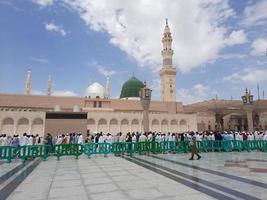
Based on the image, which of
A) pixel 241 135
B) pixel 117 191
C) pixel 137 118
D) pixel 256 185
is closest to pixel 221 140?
pixel 241 135

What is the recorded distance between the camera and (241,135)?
58.5ft

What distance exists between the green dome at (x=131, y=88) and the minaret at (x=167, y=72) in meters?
8.13

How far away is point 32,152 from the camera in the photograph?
11.5m

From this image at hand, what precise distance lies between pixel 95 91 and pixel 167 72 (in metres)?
17.4

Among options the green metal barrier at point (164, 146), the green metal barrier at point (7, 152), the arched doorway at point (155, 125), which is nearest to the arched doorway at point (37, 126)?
the arched doorway at point (155, 125)

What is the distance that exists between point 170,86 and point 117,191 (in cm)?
5348

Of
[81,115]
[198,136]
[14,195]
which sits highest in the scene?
[81,115]

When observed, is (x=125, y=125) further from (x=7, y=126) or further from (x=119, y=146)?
(x=119, y=146)

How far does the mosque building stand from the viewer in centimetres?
4284

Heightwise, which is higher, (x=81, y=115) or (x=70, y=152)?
(x=81, y=115)

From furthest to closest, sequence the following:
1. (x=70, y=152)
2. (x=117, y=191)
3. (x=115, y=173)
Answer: (x=70, y=152) → (x=115, y=173) → (x=117, y=191)

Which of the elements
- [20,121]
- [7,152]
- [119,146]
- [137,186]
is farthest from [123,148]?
[20,121]

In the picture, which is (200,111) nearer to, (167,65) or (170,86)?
(170,86)

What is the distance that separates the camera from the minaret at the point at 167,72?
55281mm
